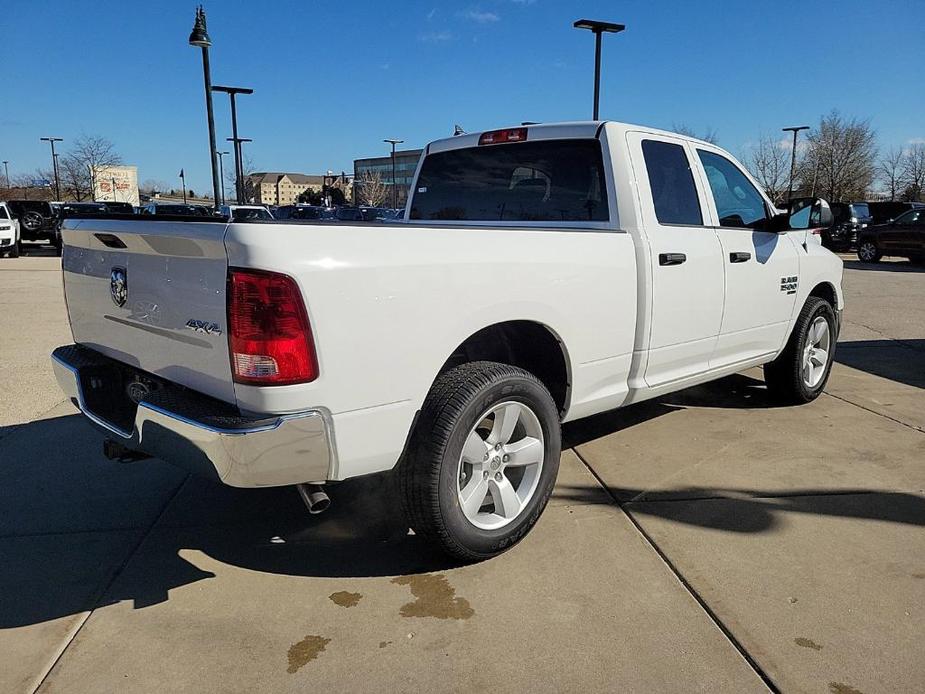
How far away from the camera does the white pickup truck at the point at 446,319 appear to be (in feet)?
7.62

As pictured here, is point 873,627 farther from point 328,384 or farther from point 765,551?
point 328,384

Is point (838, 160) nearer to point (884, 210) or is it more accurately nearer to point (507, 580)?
point (884, 210)

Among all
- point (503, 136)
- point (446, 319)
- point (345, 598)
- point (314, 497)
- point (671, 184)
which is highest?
point (503, 136)

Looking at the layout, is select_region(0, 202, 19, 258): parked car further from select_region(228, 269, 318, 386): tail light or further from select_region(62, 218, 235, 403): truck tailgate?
select_region(228, 269, 318, 386): tail light

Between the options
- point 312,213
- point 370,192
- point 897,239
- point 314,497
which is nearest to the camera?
point 314,497

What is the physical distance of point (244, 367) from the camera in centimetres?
232

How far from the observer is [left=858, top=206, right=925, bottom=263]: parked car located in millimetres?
20109

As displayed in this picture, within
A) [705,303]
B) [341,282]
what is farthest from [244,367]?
[705,303]

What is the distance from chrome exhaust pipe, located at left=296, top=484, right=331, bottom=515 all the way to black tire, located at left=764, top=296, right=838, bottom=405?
3.95 metres

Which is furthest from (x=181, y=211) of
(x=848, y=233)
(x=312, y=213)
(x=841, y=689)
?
(x=848, y=233)

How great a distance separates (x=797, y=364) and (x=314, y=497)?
13.3 ft

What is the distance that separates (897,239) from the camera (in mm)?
20641

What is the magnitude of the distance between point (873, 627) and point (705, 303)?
194 cm

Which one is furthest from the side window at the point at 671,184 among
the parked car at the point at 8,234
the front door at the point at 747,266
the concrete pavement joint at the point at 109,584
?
the parked car at the point at 8,234
